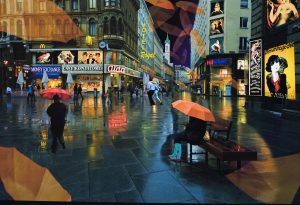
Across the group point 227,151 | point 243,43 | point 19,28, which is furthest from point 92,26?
point 227,151

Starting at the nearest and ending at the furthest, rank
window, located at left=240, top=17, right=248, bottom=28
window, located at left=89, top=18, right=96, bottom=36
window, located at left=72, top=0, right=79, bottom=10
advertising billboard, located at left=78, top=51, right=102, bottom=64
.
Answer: window, located at left=240, top=17, right=248, bottom=28 → advertising billboard, located at left=78, top=51, right=102, bottom=64 → window, located at left=89, top=18, right=96, bottom=36 → window, located at left=72, top=0, right=79, bottom=10

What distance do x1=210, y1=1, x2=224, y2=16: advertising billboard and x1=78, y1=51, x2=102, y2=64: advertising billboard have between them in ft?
67.2

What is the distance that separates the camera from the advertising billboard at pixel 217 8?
5625 cm

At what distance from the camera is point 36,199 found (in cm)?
567

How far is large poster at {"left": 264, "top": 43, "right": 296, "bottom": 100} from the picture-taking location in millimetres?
18188

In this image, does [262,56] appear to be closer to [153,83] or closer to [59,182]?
[153,83]

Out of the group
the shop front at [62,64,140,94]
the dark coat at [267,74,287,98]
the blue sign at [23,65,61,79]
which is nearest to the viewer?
the dark coat at [267,74,287,98]

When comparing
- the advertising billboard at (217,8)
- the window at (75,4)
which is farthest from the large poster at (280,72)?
the window at (75,4)

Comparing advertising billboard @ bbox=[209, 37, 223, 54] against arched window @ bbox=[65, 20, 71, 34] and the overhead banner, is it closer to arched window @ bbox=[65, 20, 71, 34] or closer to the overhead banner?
arched window @ bbox=[65, 20, 71, 34]

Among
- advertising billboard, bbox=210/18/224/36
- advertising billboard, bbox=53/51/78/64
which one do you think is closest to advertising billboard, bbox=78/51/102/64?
advertising billboard, bbox=53/51/78/64

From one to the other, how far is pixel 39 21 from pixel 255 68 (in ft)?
154

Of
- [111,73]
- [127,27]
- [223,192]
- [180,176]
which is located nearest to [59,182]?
[180,176]

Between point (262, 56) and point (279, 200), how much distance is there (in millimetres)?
18117

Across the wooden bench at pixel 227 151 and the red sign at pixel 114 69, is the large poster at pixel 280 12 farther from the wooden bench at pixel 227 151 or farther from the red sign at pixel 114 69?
the red sign at pixel 114 69
